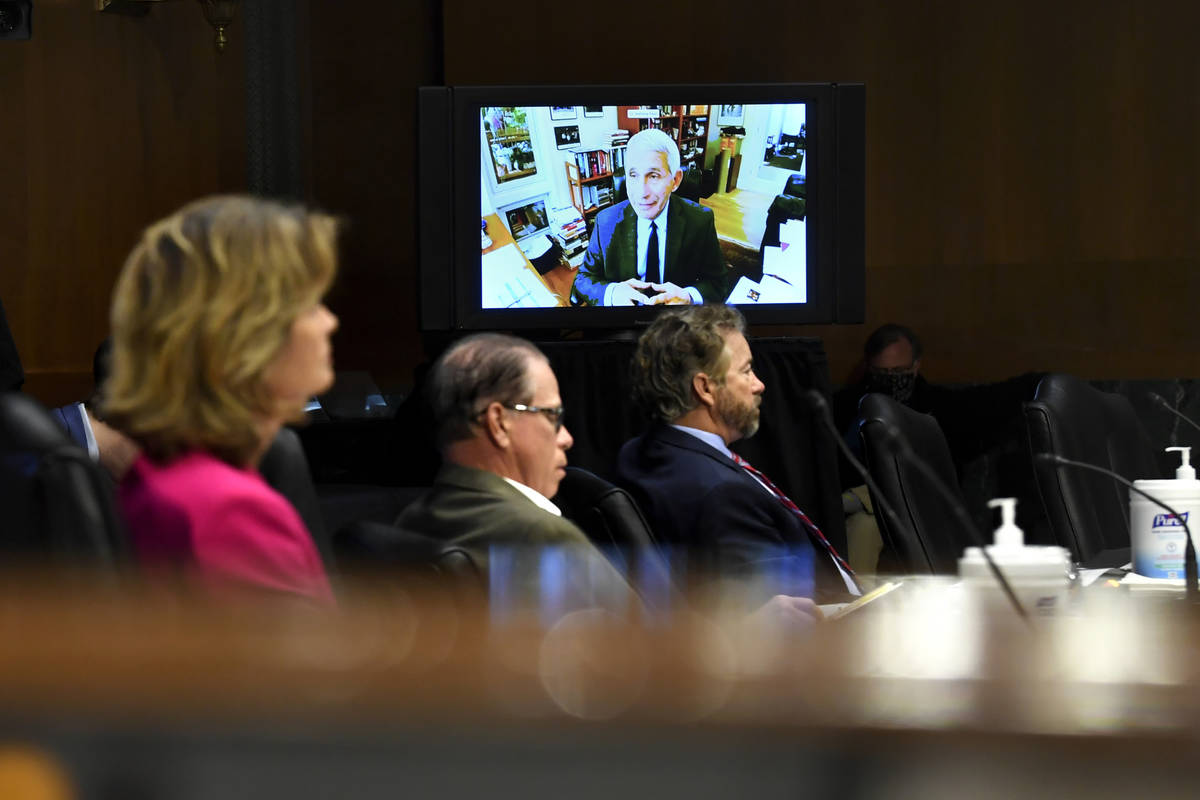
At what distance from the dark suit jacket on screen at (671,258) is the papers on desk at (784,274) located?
0.13 metres

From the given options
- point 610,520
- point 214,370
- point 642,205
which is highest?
point 642,205

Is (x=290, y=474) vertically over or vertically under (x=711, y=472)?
over

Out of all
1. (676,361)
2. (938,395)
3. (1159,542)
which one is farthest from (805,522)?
(938,395)

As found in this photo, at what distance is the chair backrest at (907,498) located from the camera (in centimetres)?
262

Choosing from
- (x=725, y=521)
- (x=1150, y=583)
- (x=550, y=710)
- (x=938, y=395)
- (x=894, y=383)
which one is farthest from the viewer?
(x=938, y=395)

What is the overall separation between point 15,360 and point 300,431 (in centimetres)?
146

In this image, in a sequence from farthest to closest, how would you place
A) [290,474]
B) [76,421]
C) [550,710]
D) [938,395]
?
[938,395] < [76,421] < [290,474] < [550,710]

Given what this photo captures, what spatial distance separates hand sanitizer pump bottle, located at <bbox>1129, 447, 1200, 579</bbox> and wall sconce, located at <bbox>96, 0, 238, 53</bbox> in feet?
13.5

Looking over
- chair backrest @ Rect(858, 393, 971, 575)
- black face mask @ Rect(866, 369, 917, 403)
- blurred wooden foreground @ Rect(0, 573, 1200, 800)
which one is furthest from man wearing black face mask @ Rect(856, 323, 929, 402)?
blurred wooden foreground @ Rect(0, 573, 1200, 800)

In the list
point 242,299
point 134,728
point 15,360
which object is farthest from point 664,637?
point 15,360

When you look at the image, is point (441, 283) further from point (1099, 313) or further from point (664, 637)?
point (664, 637)

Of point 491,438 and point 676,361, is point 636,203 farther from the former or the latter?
point 491,438

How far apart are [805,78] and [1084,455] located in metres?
2.74

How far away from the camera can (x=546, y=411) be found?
84.0 inches
